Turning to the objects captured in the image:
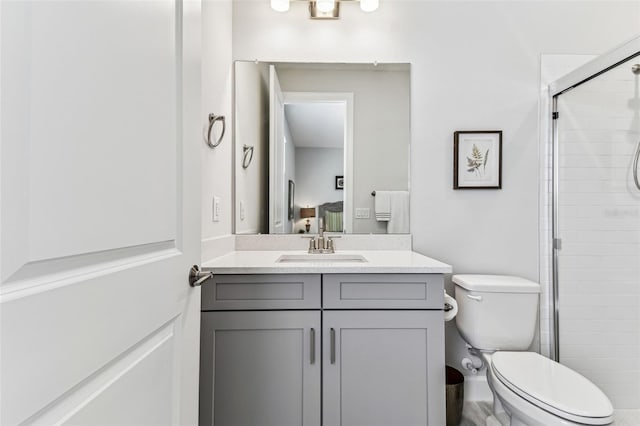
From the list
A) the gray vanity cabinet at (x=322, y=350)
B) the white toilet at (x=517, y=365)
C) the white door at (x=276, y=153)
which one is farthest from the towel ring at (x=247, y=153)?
the white toilet at (x=517, y=365)

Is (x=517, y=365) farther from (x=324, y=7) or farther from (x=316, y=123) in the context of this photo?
(x=324, y=7)

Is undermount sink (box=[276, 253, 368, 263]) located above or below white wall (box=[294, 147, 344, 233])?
below

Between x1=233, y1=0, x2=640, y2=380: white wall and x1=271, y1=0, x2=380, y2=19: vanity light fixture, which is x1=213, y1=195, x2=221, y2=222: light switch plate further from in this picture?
x1=271, y1=0, x2=380, y2=19: vanity light fixture

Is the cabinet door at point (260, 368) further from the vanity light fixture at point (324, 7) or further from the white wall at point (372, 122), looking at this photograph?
the vanity light fixture at point (324, 7)

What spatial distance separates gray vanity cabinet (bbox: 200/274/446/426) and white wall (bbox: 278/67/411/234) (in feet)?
2.14

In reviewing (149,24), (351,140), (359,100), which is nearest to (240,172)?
(351,140)

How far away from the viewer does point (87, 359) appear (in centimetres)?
53

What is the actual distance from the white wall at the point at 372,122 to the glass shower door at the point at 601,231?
86 cm

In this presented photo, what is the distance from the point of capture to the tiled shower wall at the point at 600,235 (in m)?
1.70

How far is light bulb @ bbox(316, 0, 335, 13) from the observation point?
188 cm

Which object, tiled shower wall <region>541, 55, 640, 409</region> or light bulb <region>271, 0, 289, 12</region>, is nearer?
tiled shower wall <region>541, 55, 640, 409</region>

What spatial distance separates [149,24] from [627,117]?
2114 millimetres

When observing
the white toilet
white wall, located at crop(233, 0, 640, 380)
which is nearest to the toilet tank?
the white toilet

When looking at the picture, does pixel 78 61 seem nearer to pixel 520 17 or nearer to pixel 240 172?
pixel 240 172
